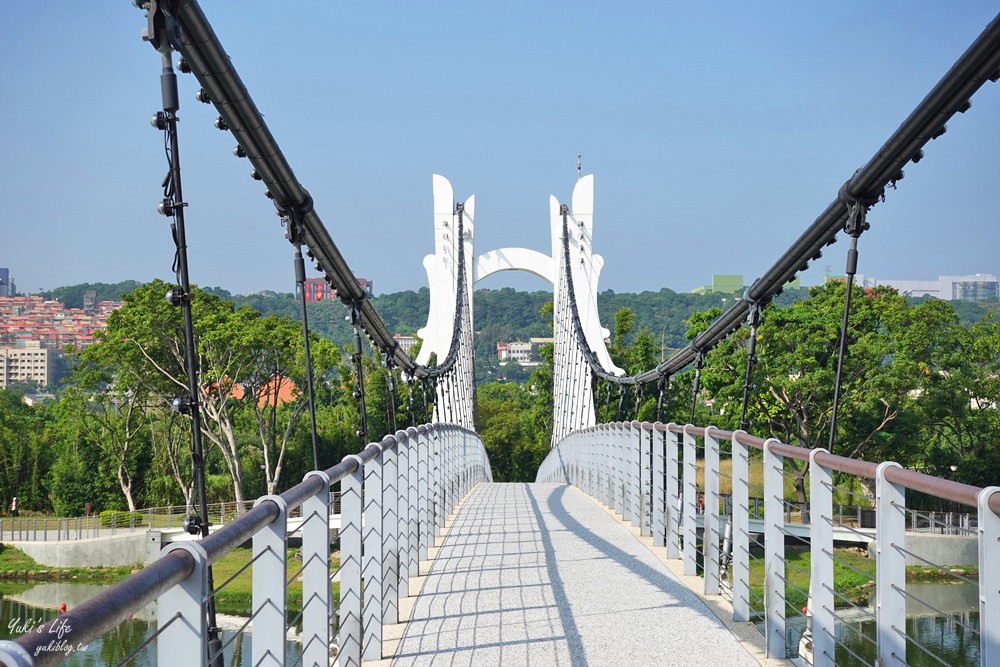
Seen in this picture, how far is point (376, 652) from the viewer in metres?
4.39

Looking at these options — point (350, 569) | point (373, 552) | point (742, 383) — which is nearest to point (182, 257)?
point (350, 569)

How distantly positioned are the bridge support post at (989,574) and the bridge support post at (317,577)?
1.77 m

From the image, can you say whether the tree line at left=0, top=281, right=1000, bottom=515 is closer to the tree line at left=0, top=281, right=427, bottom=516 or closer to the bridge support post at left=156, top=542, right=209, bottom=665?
the tree line at left=0, top=281, right=427, bottom=516

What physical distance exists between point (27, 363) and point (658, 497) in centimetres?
10334

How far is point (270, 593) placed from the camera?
8.24 ft

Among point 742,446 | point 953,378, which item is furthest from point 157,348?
point 742,446

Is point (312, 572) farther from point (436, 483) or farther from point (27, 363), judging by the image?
point (27, 363)

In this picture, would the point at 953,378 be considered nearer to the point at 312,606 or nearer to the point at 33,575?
the point at 33,575

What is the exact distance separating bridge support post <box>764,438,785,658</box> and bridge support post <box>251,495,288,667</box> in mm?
2340

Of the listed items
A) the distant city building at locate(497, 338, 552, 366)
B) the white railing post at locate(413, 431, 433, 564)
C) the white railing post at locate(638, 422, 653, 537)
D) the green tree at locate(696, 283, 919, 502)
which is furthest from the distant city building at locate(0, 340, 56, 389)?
the white railing post at locate(413, 431, 433, 564)

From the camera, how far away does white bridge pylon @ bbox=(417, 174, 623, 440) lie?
3522 centimetres

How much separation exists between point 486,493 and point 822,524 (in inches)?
428

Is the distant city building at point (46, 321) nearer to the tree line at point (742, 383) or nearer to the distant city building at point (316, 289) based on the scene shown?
the distant city building at point (316, 289)

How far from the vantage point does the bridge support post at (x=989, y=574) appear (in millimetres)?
2320
